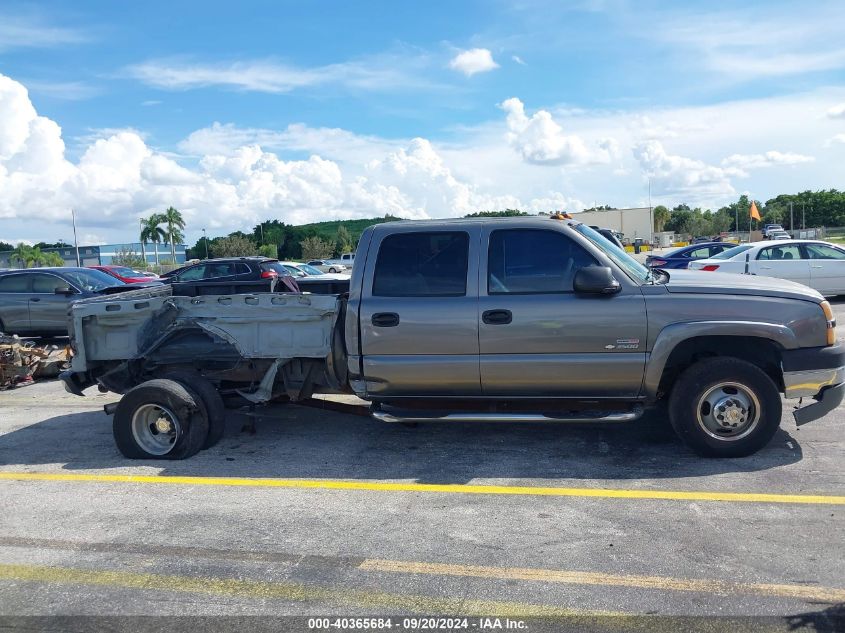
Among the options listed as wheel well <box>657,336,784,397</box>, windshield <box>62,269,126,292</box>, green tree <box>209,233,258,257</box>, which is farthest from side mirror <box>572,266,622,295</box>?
green tree <box>209,233,258,257</box>

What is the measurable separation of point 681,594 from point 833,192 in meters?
128

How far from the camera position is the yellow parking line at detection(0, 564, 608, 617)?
11.0ft

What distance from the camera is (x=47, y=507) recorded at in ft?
16.1

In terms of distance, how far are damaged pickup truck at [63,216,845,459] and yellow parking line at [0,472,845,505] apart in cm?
48

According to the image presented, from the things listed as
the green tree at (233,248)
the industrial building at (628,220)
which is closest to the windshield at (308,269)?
the industrial building at (628,220)

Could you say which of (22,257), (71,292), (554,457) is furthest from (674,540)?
(22,257)

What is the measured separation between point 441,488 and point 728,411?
2.23 meters

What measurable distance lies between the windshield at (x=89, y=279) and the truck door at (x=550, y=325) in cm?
983

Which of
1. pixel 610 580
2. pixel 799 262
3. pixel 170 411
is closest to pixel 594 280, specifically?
pixel 610 580

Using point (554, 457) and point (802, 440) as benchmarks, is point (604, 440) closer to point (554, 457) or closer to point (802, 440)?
point (554, 457)

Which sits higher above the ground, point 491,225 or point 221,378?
point 491,225

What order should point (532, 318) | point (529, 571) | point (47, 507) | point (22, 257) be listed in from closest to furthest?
point (529, 571) → point (47, 507) → point (532, 318) → point (22, 257)

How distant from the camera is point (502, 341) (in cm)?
533

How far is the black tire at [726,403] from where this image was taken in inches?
202
